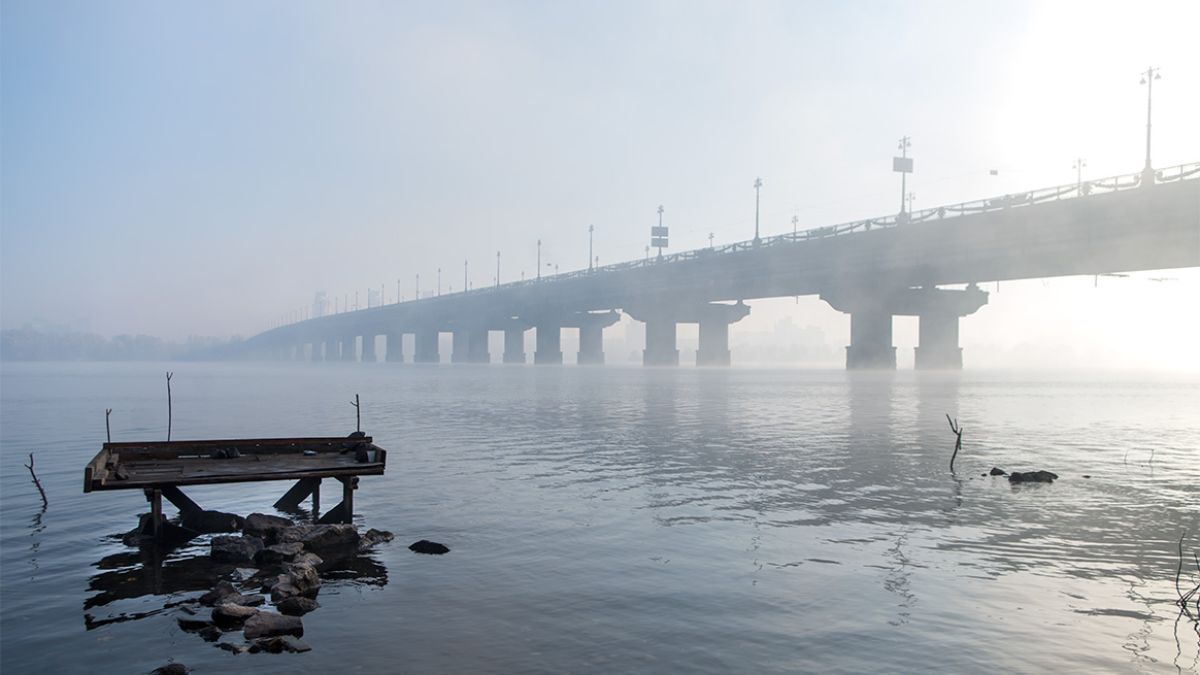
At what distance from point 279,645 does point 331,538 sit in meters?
5.57

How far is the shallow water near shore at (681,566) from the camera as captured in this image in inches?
430

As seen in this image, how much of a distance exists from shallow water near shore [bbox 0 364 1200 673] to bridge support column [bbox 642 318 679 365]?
124407mm

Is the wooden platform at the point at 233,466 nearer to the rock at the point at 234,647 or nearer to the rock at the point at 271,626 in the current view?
the rock at the point at 271,626

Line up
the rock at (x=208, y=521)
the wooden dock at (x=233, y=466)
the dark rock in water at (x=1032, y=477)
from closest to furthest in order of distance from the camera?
the wooden dock at (x=233, y=466) → the rock at (x=208, y=521) → the dark rock in water at (x=1032, y=477)

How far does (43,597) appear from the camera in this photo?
13398 mm

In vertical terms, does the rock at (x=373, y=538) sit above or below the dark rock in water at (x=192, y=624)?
below

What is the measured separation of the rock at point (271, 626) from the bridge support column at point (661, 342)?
14745 cm

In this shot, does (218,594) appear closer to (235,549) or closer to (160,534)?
(235,549)

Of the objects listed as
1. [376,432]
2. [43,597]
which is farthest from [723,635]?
[376,432]

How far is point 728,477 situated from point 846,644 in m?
15.1

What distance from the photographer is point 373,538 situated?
17.2 metres

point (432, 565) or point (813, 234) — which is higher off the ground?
point (813, 234)

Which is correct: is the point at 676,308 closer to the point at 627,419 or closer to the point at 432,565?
the point at 627,419

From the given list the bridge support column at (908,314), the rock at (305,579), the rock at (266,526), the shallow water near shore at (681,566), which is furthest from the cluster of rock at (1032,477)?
the bridge support column at (908,314)
